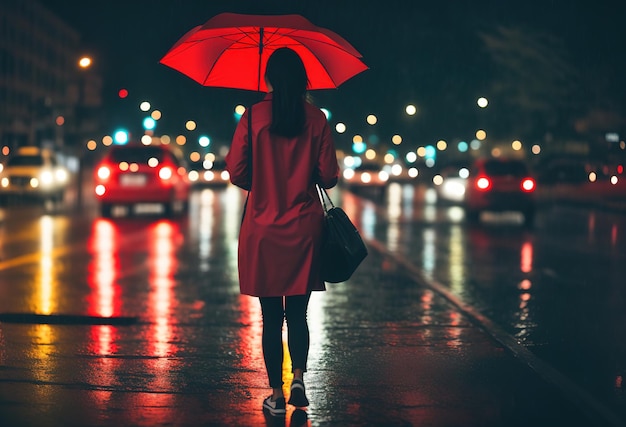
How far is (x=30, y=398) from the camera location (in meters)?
6.10

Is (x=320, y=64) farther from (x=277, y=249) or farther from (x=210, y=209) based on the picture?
(x=210, y=209)

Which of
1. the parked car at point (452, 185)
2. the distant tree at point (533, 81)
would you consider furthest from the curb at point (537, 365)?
the distant tree at point (533, 81)

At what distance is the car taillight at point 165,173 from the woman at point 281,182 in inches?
786

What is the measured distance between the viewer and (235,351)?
791 cm

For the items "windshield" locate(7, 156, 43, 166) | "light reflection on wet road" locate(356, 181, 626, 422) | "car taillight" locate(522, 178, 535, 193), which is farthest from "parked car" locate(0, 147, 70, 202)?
"car taillight" locate(522, 178, 535, 193)

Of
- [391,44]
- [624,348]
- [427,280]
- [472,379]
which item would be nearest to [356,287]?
[427,280]

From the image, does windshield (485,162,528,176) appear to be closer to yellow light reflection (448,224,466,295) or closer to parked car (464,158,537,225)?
parked car (464,158,537,225)

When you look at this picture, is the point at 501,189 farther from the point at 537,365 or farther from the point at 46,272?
the point at 537,365

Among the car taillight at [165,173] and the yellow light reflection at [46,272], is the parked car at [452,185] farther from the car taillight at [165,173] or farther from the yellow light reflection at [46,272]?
the yellow light reflection at [46,272]

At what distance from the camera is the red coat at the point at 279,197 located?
562 centimetres

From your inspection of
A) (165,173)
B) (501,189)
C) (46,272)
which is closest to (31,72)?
(165,173)

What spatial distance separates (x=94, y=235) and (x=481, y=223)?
975cm

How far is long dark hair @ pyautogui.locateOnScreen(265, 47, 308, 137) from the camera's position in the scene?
5.53 meters

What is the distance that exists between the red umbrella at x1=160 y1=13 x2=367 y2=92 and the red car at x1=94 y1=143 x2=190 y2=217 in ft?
60.8
